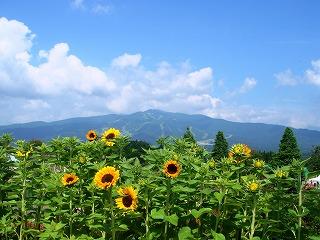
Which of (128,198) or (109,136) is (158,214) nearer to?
(128,198)

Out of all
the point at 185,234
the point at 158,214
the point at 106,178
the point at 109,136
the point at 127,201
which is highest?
the point at 109,136

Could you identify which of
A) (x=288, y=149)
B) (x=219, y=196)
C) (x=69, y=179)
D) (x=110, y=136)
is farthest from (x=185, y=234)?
(x=288, y=149)

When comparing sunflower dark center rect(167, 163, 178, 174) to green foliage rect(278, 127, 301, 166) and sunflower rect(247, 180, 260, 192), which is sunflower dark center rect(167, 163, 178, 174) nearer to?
sunflower rect(247, 180, 260, 192)

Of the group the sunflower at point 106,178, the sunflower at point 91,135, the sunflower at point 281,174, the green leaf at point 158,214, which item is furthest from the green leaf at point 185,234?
the sunflower at point 91,135

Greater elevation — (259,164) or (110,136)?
(110,136)

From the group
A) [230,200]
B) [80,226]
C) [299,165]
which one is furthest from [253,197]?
[80,226]

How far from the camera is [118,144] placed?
29.2 ft

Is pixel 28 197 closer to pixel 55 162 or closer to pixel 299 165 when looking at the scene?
pixel 55 162

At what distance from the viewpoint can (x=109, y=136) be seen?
9125 millimetres

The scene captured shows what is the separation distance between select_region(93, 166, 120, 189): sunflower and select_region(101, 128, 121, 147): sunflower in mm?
2185

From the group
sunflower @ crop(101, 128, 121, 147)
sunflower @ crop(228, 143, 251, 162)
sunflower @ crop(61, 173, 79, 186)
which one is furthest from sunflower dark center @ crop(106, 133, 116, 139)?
sunflower @ crop(228, 143, 251, 162)

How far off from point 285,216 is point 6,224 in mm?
4257

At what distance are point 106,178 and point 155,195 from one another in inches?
39.6

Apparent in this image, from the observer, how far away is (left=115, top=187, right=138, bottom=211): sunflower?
21.9 feet
